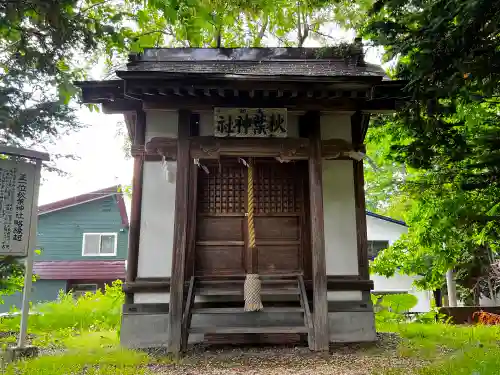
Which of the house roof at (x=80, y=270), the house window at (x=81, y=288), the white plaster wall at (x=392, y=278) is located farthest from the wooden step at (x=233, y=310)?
the white plaster wall at (x=392, y=278)

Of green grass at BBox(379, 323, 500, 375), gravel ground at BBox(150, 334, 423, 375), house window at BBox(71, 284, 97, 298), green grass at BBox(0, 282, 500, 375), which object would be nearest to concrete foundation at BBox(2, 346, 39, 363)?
green grass at BBox(0, 282, 500, 375)

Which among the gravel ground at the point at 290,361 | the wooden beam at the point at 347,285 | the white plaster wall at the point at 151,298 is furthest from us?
the wooden beam at the point at 347,285

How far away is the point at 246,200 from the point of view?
23.9ft

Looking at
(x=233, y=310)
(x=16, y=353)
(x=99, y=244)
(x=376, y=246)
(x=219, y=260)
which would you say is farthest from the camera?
(x=376, y=246)

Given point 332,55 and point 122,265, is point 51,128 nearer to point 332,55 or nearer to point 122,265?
point 332,55

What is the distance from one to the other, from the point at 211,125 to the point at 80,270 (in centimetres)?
1355

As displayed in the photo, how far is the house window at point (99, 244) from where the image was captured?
62.1 feet

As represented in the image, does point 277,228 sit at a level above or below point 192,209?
below

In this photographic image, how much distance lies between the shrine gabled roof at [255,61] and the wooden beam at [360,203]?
93 centimetres

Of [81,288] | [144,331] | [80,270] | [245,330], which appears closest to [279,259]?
[245,330]

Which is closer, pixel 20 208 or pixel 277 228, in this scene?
pixel 20 208

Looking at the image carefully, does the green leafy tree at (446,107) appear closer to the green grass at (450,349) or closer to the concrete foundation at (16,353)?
the green grass at (450,349)

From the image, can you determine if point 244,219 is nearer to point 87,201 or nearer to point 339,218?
point 339,218

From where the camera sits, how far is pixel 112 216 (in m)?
19.2
